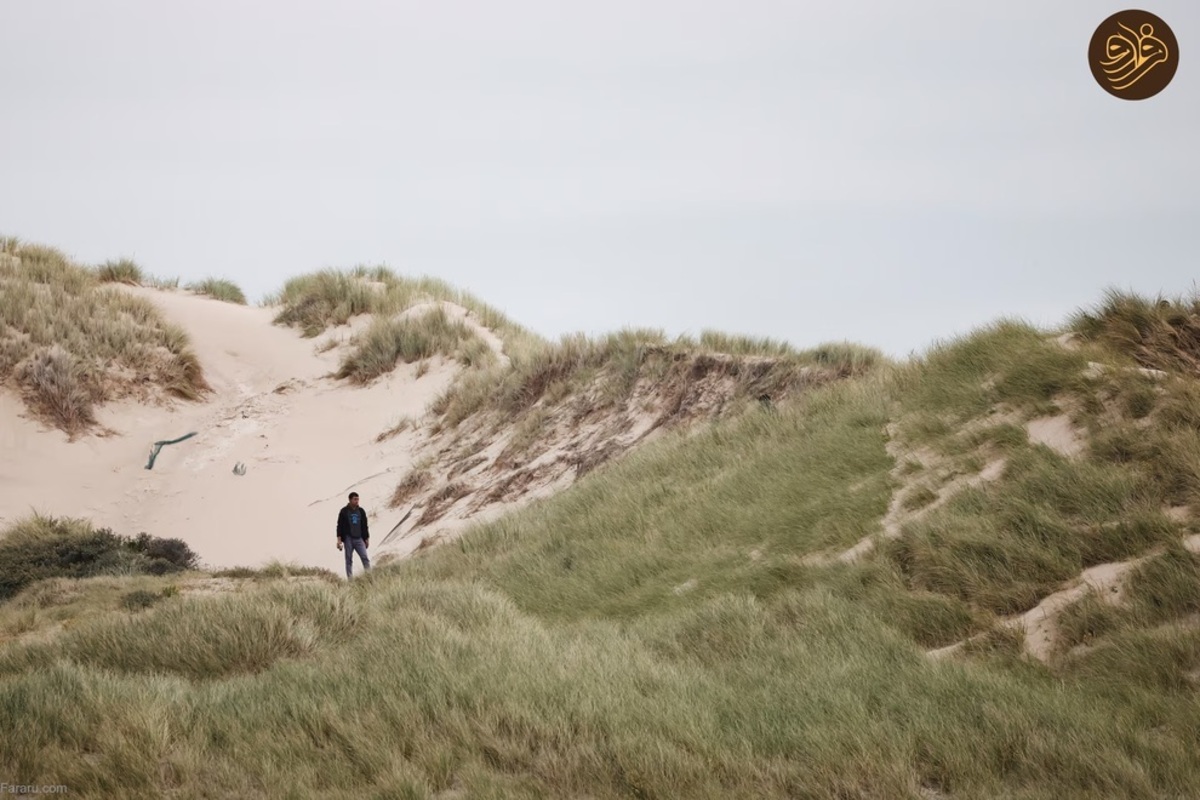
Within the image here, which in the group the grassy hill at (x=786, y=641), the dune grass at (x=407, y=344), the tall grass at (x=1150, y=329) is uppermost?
the dune grass at (x=407, y=344)

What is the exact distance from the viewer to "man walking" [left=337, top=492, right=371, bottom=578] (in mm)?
17172

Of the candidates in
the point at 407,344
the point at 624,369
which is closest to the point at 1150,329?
the point at 624,369

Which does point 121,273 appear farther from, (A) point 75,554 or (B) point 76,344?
(A) point 75,554

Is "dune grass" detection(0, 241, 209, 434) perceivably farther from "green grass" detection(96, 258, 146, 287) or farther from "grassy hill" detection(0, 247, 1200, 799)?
"grassy hill" detection(0, 247, 1200, 799)

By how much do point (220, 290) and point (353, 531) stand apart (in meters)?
18.3

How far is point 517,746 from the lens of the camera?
22.5ft

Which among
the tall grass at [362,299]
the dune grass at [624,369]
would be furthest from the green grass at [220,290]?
the dune grass at [624,369]

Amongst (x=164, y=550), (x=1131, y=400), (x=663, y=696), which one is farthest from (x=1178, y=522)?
A: (x=164, y=550)

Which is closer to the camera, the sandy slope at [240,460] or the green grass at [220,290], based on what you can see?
the sandy slope at [240,460]

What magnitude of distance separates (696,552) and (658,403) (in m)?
6.87

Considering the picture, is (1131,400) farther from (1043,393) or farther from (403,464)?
(403,464)

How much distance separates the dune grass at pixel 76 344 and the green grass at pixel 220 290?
4156 mm

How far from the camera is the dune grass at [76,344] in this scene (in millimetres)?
25172

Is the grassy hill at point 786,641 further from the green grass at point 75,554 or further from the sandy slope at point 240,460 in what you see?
the sandy slope at point 240,460
